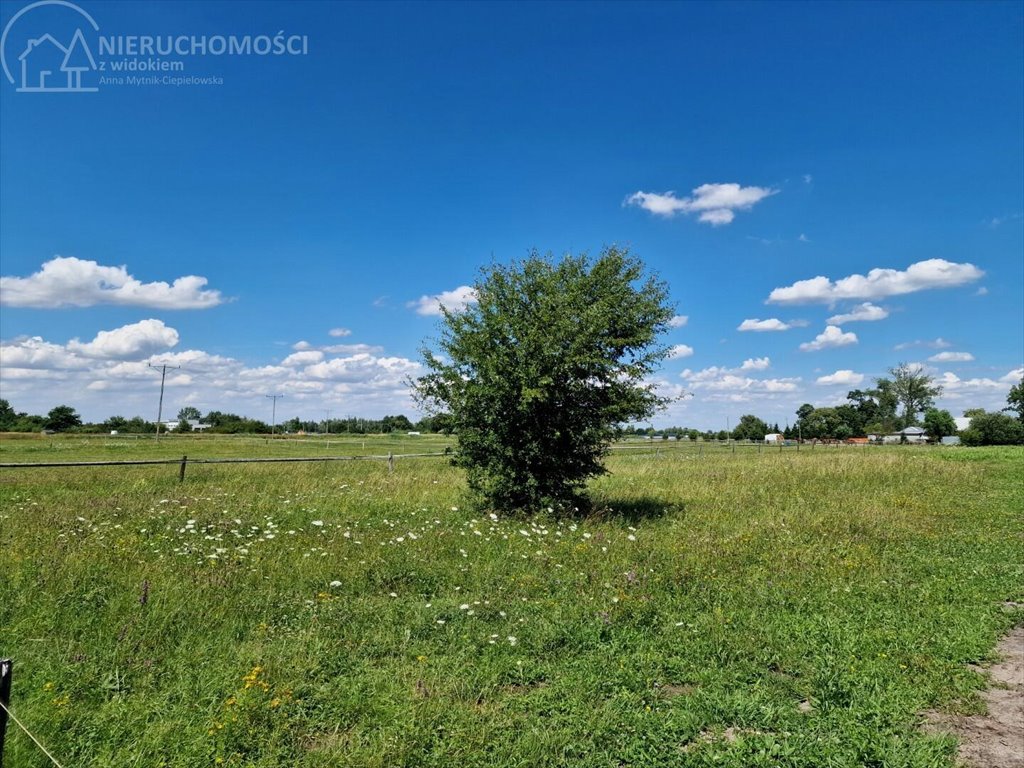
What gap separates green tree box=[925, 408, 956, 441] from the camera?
107062 millimetres

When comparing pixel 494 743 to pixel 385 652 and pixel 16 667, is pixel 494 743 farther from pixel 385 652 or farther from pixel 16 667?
pixel 16 667

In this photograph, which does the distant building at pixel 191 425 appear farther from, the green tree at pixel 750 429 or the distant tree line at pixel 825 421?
the green tree at pixel 750 429

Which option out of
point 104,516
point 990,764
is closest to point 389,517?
point 104,516

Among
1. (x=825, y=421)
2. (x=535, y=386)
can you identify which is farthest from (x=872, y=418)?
(x=535, y=386)

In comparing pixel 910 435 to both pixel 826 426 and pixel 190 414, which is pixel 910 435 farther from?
pixel 190 414

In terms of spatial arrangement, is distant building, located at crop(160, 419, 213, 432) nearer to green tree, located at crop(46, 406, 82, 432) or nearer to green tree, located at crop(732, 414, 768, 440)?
green tree, located at crop(46, 406, 82, 432)

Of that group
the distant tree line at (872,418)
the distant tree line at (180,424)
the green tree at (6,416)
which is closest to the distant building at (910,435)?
the distant tree line at (872,418)

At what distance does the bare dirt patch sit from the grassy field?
0.48 feet

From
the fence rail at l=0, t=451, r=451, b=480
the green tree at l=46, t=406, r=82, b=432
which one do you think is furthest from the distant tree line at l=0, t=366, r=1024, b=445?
the fence rail at l=0, t=451, r=451, b=480

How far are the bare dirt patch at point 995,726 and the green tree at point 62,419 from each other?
13219 cm

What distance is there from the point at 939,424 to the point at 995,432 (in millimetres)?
31137

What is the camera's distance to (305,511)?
39.3 feet

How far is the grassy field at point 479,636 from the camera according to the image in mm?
4117

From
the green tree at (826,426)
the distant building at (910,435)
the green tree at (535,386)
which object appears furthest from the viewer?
the green tree at (826,426)
